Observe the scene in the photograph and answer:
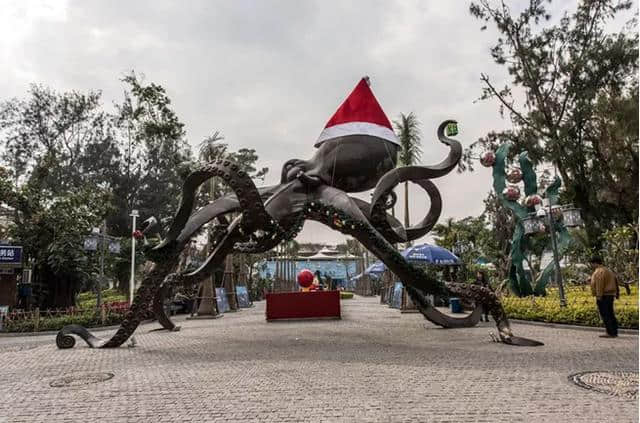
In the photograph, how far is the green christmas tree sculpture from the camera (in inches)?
772

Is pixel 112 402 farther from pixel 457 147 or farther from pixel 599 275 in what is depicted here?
pixel 599 275

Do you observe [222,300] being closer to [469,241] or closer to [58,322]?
[58,322]

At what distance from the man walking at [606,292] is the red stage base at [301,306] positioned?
8.64m

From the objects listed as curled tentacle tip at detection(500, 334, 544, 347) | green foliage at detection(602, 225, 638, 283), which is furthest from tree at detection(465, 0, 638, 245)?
curled tentacle tip at detection(500, 334, 544, 347)

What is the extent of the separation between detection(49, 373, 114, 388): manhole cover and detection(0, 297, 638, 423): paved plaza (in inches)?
2.7

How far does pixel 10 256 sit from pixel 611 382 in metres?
17.9

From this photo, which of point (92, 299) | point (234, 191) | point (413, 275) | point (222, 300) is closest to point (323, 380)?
point (413, 275)

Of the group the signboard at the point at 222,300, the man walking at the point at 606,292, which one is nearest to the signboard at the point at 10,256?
the signboard at the point at 222,300

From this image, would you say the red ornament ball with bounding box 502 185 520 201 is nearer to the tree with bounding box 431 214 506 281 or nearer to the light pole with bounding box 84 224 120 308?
the tree with bounding box 431 214 506 281

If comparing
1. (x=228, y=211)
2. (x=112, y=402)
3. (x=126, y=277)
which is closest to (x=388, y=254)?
(x=228, y=211)

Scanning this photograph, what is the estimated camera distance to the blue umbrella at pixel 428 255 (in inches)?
760

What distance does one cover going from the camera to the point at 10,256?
16766 mm

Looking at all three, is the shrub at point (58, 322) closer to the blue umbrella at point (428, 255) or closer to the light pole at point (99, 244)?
the light pole at point (99, 244)

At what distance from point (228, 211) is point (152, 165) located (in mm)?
29195
